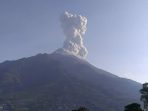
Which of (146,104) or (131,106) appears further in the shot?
(146,104)

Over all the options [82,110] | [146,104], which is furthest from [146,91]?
[82,110]

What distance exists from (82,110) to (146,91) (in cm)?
1347

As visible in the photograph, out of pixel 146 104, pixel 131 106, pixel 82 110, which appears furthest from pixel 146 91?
pixel 82 110

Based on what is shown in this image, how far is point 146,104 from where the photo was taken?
7412 centimetres

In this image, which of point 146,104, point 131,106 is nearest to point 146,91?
point 146,104

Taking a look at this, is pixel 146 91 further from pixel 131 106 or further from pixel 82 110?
pixel 82 110

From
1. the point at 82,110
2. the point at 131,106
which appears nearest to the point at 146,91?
the point at 131,106

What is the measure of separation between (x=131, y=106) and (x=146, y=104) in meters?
7.88

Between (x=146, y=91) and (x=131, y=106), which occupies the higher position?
(x=146, y=91)

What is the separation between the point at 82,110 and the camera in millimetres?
75875

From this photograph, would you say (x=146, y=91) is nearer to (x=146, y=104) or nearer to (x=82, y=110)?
(x=146, y=104)

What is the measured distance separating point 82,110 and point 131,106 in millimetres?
12313

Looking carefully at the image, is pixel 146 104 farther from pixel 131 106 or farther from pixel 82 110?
pixel 82 110

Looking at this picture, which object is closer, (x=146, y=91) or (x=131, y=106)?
(x=131, y=106)
